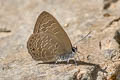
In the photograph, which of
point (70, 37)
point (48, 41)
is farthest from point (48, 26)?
point (70, 37)

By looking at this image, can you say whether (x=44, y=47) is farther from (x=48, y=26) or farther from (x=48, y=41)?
(x=48, y=26)

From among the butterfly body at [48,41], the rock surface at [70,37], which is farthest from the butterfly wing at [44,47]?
the rock surface at [70,37]

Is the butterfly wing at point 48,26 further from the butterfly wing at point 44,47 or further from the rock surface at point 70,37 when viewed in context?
the rock surface at point 70,37

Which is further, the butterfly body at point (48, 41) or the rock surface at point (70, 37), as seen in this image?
the butterfly body at point (48, 41)

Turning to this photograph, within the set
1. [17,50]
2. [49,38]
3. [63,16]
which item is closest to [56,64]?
[49,38]

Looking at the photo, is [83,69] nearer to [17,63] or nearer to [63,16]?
[17,63]

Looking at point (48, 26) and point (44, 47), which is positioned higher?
point (48, 26)
